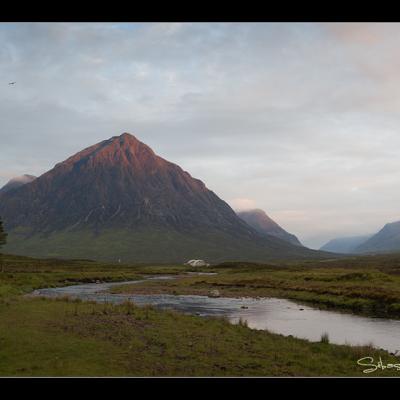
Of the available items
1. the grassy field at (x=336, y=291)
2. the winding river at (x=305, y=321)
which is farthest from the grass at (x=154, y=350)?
the grassy field at (x=336, y=291)


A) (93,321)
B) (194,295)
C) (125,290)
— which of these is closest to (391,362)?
(93,321)

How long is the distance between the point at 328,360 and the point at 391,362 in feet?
10.1

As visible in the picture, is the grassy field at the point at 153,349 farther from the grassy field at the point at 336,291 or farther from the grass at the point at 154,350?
the grassy field at the point at 336,291

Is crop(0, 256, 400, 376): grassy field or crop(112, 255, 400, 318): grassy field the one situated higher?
crop(0, 256, 400, 376): grassy field

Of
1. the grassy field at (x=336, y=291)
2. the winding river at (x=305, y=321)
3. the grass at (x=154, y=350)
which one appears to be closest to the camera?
the grass at (x=154, y=350)

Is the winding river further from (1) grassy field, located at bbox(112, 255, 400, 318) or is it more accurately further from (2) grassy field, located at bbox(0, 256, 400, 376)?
(2) grassy field, located at bbox(0, 256, 400, 376)

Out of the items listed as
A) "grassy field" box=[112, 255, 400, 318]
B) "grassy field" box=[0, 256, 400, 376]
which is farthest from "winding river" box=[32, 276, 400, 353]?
"grassy field" box=[0, 256, 400, 376]

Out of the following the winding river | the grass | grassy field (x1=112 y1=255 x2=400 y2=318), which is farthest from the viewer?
grassy field (x1=112 y1=255 x2=400 y2=318)

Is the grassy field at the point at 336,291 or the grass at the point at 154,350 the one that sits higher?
the grass at the point at 154,350

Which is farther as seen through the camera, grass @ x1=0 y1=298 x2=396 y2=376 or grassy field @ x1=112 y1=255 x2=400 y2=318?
grassy field @ x1=112 y1=255 x2=400 y2=318

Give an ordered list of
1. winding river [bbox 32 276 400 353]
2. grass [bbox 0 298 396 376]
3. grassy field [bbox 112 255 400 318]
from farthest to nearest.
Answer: grassy field [bbox 112 255 400 318] → winding river [bbox 32 276 400 353] → grass [bbox 0 298 396 376]

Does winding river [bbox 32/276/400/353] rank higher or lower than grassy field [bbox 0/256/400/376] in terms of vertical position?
lower

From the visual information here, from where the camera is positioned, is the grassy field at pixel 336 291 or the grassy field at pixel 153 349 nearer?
the grassy field at pixel 153 349

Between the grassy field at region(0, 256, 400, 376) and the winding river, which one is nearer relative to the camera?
the grassy field at region(0, 256, 400, 376)
